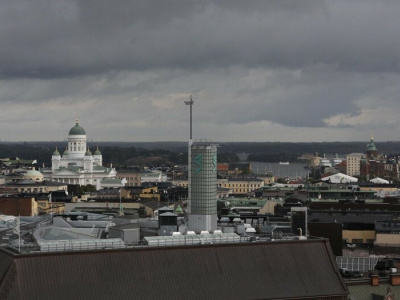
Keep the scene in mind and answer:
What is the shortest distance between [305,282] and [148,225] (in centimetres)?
1830

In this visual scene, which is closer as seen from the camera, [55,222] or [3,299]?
[3,299]

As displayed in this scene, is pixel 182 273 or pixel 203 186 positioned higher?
pixel 203 186

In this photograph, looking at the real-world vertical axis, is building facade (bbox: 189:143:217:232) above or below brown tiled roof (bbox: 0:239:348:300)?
above

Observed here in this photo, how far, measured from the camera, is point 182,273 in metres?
41.9

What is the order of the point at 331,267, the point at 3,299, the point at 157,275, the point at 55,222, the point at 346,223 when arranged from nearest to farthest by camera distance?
1. the point at 3,299
2. the point at 157,275
3. the point at 331,267
4. the point at 55,222
5. the point at 346,223

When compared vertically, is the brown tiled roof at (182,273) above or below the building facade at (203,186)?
below

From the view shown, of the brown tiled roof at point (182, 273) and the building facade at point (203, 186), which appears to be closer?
the brown tiled roof at point (182, 273)

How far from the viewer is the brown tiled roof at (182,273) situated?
3944 centimetres

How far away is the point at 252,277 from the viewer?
141 ft

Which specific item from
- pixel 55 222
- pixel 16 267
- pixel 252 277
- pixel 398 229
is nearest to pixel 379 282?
pixel 252 277

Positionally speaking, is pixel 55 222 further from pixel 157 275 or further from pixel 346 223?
pixel 346 223

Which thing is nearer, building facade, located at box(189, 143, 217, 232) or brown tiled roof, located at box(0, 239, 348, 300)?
brown tiled roof, located at box(0, 239, 348, 300)

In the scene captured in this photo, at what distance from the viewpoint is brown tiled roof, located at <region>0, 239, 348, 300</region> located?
129ft

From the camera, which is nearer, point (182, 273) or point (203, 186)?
point (182, 273)
